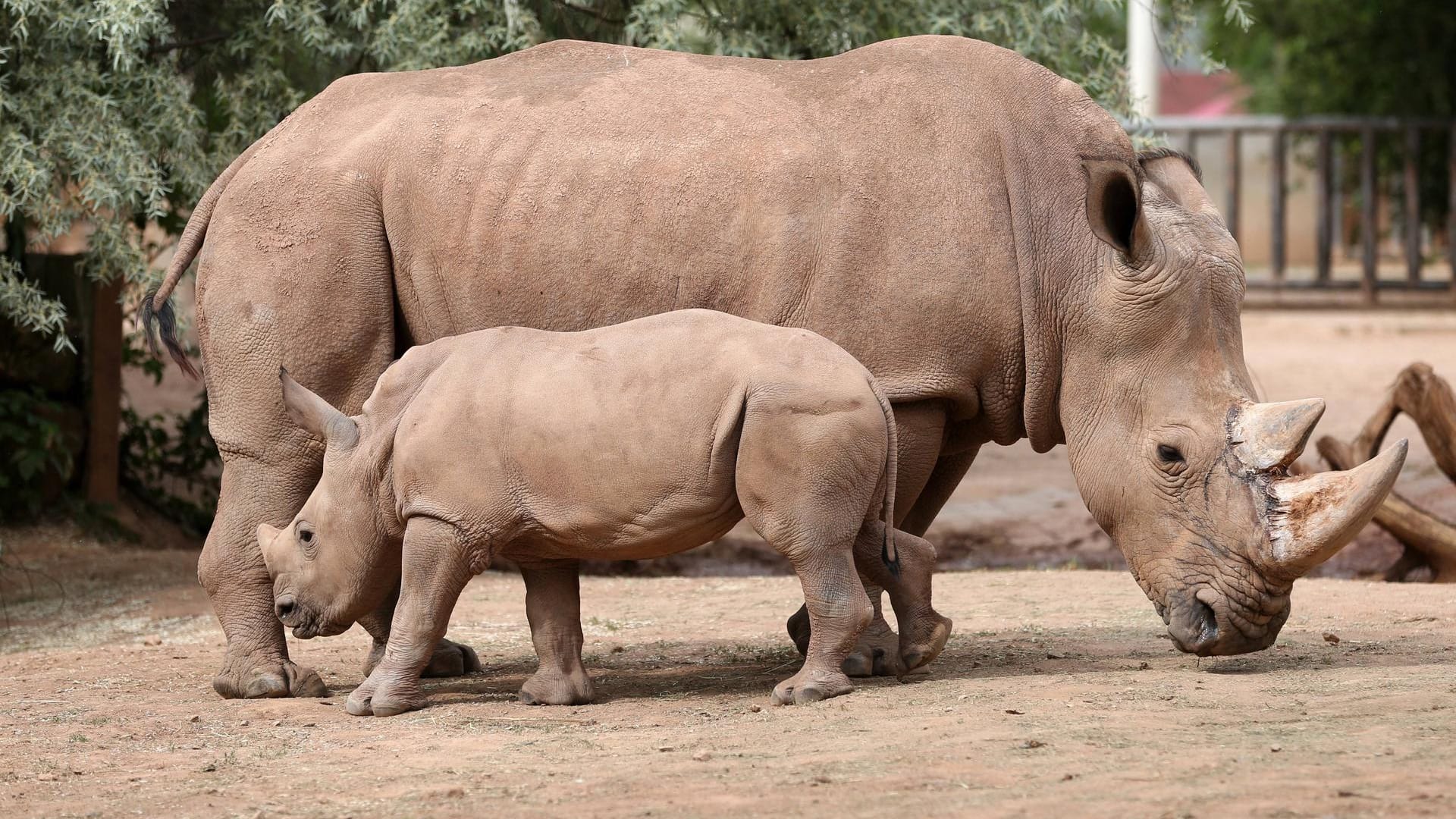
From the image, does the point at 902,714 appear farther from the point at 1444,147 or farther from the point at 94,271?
the point at 1444,147

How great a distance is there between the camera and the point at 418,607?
5.70 meters

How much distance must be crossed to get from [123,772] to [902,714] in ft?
6.87

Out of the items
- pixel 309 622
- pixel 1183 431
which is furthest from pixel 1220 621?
pixel 309 622

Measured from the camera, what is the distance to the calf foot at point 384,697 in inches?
226

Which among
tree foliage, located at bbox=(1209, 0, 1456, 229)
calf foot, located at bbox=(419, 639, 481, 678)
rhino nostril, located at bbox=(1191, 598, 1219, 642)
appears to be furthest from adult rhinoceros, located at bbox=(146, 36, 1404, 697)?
tree foliage, located at bbox=(1209, 0, 1456, 229)

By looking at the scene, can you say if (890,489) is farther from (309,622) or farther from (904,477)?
(309,622)

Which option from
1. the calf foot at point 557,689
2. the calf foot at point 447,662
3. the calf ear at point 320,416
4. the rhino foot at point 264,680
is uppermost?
the calf ear at point 320,416

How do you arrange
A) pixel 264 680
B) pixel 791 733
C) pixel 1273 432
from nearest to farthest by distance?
pixel 791 733
pixel 1273 432
pixel 264 680

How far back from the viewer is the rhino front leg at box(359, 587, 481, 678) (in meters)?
6.73

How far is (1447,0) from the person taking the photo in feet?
81.6

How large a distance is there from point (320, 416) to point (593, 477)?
961 mm

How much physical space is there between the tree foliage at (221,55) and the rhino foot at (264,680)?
324cm

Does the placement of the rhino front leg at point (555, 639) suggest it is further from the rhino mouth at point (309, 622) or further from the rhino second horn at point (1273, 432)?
the rhino second horn at point (1273, 432)

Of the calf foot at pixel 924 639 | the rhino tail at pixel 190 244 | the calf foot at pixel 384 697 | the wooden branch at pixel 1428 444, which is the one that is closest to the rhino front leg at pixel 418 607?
the calf foot at pixel 384 697
